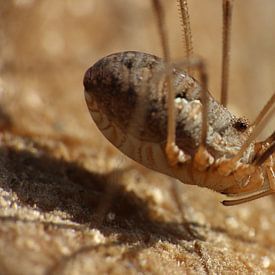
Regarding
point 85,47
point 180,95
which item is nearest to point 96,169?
point 180,95

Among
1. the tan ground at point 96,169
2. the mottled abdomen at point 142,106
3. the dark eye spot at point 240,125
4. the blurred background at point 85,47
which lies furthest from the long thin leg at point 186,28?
the blurred background at point 85,47

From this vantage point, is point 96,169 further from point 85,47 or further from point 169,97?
point 85,47

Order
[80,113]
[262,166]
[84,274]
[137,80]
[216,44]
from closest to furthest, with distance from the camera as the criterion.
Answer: [84,274] → [137,80] → [262,166] → [80,113] → [216,44]

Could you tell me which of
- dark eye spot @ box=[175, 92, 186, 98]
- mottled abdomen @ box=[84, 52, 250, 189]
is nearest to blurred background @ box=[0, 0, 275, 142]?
mottled abdomen @ box=[84, 52, 250, 189]

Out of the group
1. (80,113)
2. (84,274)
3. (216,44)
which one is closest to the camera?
(84,274)

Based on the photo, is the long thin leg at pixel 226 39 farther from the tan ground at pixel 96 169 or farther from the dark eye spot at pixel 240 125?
the tan ground at pixel 96 169

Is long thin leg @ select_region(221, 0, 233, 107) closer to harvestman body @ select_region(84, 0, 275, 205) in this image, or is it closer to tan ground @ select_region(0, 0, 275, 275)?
harvestman body @ select_region(84, 0, 275, 205)

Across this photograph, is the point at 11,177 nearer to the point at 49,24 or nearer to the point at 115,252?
the point at 115,252

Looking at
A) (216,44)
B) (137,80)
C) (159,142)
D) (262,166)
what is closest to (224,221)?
(262,166)

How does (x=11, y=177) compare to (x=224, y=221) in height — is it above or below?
above
